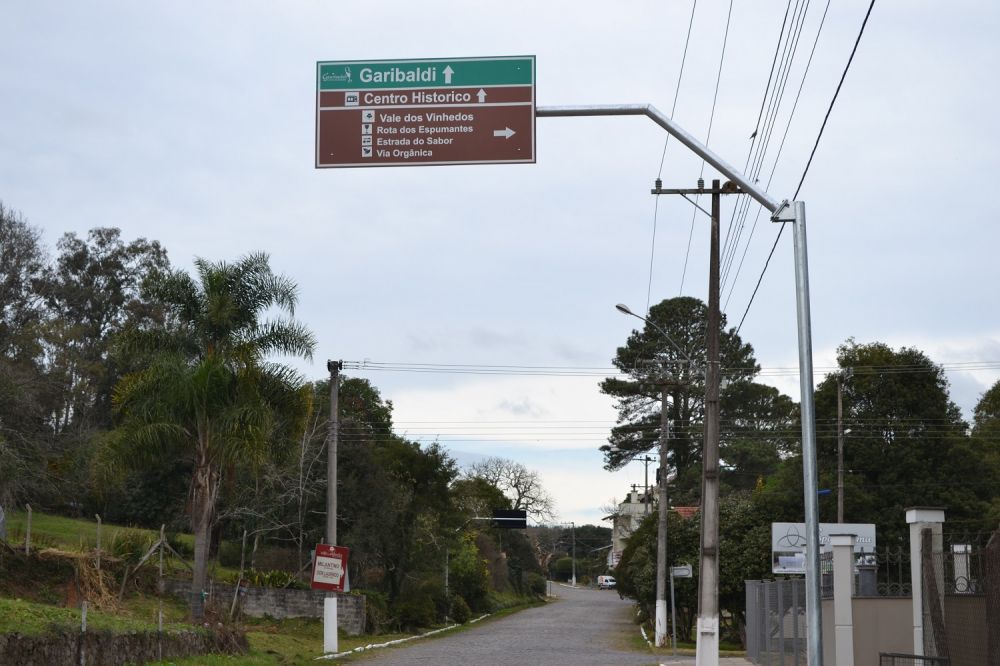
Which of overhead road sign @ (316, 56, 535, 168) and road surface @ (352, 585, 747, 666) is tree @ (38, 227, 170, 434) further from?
overhead road sign @ (316, 56, 535, 168)

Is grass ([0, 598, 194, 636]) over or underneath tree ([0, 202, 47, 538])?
underneath

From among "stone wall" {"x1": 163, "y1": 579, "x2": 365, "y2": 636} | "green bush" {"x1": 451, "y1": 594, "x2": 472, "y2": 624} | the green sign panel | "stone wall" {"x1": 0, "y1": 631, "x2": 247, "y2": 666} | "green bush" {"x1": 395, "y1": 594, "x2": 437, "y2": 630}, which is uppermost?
the green sign panel

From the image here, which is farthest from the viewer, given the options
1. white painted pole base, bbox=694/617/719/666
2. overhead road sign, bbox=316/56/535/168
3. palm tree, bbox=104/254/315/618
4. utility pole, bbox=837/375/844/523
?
utility pole, bbox=837/375/844/523

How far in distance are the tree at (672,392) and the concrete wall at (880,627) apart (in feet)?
156

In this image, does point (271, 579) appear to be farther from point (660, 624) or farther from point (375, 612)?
point (660, 624)

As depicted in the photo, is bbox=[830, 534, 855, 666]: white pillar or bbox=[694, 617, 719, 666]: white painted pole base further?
bbox=[694, 617, 719, 666]: white painted pole base

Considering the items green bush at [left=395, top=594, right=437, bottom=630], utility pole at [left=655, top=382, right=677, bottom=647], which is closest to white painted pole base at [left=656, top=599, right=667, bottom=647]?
utility pole at [left=655, top=382, right=677, bottom=647]

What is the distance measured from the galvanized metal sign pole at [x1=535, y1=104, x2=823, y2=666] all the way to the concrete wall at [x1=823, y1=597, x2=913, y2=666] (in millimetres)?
7294

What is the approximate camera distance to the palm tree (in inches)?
1038

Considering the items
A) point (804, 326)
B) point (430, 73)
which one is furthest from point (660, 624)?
point (430, 73)

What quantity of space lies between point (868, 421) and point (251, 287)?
32068 millimetres

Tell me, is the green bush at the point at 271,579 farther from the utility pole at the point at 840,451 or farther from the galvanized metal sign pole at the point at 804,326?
the galvanized metal sign pole at the point at 804,326

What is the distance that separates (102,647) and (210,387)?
10.4 meters

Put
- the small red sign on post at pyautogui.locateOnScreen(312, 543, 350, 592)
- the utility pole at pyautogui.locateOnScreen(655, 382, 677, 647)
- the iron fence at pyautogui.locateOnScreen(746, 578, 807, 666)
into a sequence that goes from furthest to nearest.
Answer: the utility pole at pyautogui.locateOnScreen(655, 382, 677, 647), the small red sign on post at pyautogui.locateOnScreen(312, 543, 350, 592), the iron fence at pyautogui.locateOnScreen(746, 578, 807, 666)
